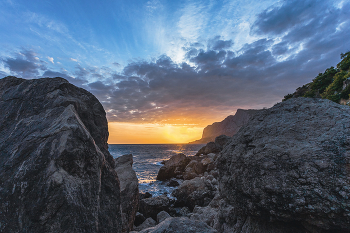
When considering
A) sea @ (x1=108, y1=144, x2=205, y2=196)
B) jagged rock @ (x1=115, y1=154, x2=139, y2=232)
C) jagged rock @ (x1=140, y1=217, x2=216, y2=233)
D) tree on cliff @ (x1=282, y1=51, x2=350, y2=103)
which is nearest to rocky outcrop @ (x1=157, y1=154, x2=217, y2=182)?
sea @ (x1=108, y1=144, x2=205, y2=196)

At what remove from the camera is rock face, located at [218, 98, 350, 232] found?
2.85 metres

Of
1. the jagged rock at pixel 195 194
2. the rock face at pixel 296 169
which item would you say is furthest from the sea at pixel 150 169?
the rock face at pixel 296 169

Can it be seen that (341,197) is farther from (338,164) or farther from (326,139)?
(326,139)

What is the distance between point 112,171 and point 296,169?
4143 millimetres

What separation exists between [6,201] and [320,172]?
17.9ft

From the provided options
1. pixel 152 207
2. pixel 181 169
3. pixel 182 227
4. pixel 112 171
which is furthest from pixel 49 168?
pixel 181 169

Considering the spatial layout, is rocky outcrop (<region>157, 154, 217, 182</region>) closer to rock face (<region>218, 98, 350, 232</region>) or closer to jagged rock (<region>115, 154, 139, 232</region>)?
jagged rock (<region>115, 154, 139, 232</region>)

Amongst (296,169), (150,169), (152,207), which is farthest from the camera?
(150,169)

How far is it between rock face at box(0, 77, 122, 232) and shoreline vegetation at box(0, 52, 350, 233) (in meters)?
0.01

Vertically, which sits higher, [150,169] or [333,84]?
[333,84]

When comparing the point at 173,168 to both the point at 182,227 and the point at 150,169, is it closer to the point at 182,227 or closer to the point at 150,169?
the point at 150,169

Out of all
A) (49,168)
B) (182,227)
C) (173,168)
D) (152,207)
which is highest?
(49,168)

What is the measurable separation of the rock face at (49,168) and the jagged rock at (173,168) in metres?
21.9

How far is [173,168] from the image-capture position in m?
25.6
